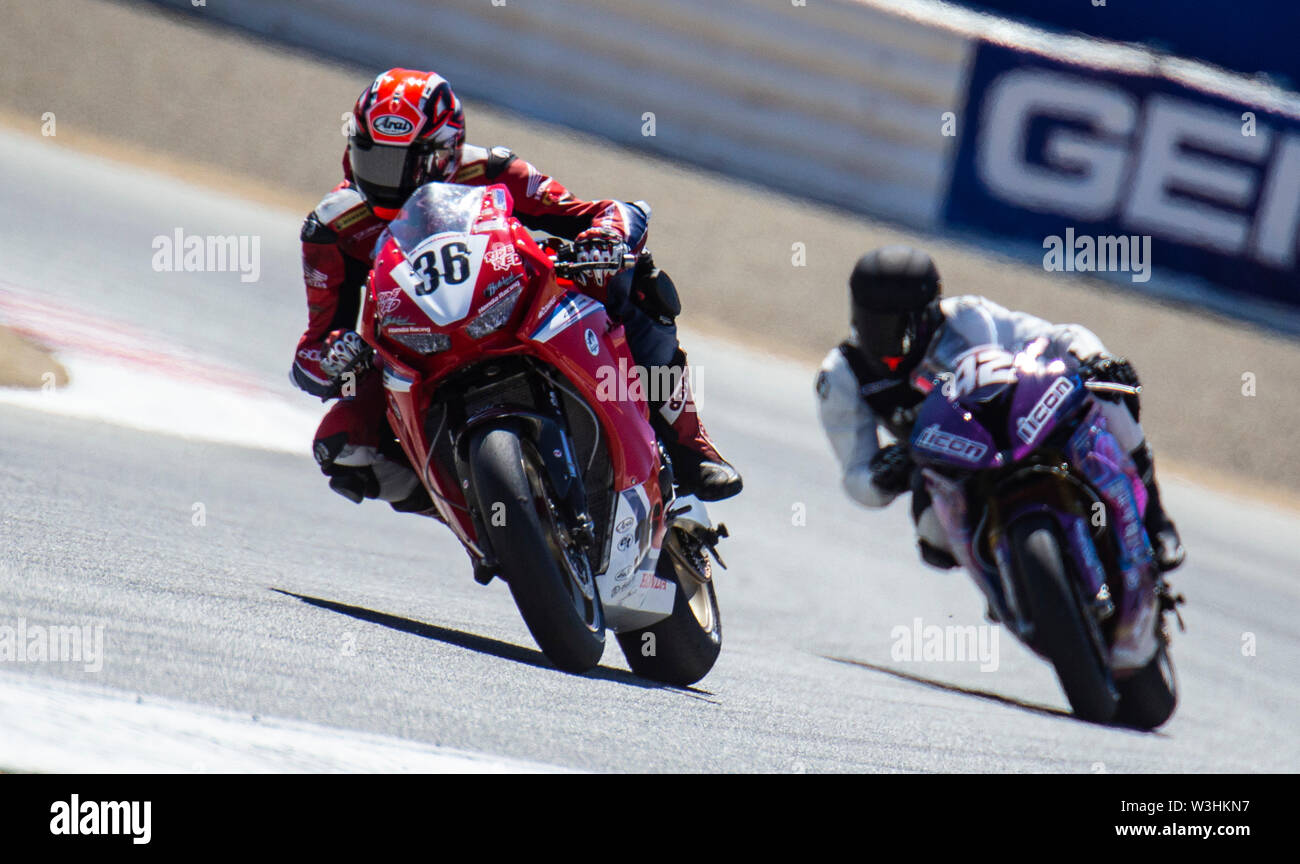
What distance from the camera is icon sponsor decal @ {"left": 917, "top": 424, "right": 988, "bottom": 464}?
213 inches

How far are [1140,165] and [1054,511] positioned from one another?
35.9 ft

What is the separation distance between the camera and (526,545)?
4070 millimetres

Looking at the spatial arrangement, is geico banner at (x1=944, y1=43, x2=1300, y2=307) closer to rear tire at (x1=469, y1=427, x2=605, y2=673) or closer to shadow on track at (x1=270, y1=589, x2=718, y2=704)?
shadow on track at (x1=270, y1=589, x2=718, y2=704)

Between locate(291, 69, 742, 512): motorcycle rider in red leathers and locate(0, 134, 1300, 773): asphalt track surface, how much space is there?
0.47 metres

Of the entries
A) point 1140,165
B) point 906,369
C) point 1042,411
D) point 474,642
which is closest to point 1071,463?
point 1042,411

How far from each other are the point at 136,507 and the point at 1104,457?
3281mm

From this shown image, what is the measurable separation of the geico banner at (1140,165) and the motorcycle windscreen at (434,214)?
1193 centimetres

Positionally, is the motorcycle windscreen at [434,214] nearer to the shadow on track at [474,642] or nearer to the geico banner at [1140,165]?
the shadow on track at [474,642]

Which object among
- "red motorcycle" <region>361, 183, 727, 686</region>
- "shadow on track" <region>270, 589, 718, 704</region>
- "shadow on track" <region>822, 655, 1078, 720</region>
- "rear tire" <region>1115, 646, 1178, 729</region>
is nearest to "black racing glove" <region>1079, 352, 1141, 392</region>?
"rear tire" <region>1115, 646, 1178, 729</region>

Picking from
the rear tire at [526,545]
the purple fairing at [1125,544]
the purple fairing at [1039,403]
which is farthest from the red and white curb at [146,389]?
the purple fairing at [1125,544]

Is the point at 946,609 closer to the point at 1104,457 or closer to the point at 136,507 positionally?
the point at 1104,457

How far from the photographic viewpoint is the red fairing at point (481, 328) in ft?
14.5

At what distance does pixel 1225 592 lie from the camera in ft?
30.4

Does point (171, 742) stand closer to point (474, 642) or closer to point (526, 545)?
point (526, 545)
